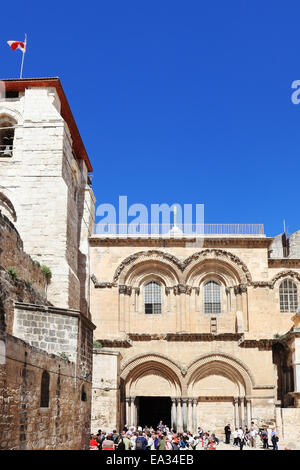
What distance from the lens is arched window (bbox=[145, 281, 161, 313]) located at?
2762 cm

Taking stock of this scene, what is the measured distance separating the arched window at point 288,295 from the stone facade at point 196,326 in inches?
8.1

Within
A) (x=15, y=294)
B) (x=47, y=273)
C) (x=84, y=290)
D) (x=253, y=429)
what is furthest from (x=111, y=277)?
(x=15, y=294)

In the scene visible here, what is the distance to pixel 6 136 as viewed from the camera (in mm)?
24812

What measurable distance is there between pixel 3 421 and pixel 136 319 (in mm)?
18207

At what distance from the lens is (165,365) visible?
26031mm

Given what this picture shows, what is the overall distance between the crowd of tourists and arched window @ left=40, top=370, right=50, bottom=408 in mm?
2724

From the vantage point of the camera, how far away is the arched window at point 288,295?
93.3ft

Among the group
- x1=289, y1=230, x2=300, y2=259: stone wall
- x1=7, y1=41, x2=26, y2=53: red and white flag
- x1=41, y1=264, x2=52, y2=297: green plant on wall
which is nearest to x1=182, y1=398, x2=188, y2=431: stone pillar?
x1=41, y1=264, x2=52, y2=297: green plant on wall

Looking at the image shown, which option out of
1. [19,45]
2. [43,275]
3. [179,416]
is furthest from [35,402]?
[19,45]

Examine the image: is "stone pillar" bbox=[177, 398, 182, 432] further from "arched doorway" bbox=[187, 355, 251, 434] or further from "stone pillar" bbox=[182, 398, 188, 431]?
"arched doorway" bbox=[187, 355, 251, 434]

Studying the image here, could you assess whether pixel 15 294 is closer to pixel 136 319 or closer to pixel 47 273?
pixel 47 273

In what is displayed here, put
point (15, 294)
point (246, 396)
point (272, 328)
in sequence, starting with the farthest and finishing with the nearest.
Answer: point (272, 328) < point (246, 396) < point (15, 294)

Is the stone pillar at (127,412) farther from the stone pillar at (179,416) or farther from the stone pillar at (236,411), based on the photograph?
the stone pillar at (236,411)

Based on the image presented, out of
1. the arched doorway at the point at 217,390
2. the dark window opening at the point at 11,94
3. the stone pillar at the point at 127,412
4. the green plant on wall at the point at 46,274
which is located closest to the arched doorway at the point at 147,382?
the stone pillar at the point at 127,412
